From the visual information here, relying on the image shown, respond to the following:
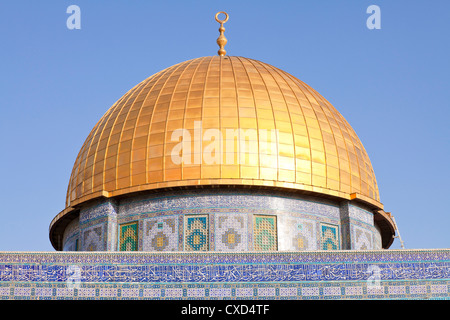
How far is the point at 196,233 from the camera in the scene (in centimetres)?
1638

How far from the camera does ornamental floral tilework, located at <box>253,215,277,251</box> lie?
53.4 ft

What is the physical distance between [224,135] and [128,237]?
2.76 meters

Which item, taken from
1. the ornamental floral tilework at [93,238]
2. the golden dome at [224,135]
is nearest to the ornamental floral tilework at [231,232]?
the golden dome at [224,135]

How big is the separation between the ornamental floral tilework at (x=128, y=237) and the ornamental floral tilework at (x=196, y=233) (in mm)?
1085

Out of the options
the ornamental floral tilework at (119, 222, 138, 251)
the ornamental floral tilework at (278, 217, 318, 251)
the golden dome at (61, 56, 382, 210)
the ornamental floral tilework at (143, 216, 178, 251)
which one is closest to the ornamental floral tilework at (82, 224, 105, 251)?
the ornamental floral tilework at (119, 222, 138, 251)

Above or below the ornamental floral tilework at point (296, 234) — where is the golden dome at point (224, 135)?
above

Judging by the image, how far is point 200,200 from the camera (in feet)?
54.5

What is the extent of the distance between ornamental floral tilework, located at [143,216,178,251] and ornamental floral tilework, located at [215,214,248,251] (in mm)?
823

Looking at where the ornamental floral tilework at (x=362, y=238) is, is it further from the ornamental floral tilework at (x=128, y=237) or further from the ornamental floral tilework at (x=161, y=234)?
the ornamental floral tilework at (x=128, y=237)

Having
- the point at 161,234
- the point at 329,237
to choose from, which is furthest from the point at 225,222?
the point at 329,237

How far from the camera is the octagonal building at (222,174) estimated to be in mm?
16500
